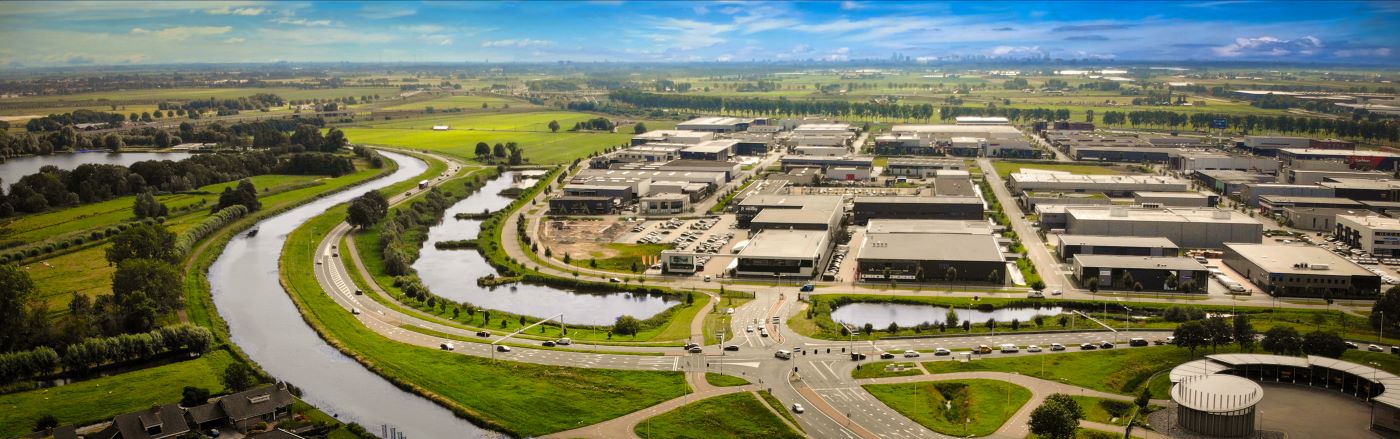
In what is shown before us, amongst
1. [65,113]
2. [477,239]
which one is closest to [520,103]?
[65,113]

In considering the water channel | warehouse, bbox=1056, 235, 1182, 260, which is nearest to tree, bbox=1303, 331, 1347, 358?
warehouse, bbox=1056, 235, 1182, 260

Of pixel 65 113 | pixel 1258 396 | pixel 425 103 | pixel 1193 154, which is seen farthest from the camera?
→ pixel 425 103

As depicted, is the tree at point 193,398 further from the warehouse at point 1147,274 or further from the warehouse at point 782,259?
the warehouse at point 1147,274

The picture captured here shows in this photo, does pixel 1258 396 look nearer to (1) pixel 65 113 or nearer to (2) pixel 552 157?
(2) pixel 552 157

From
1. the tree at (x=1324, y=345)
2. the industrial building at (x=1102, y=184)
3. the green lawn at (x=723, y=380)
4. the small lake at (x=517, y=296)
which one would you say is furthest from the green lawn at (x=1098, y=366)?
the industrial building at (x=1102, y=184)

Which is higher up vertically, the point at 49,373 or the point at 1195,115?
the point at 1195,115

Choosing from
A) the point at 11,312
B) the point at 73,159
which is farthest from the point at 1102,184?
the point at 73,159

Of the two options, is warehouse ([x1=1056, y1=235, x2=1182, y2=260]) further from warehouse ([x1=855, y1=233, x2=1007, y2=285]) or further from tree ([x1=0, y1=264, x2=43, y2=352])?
tree ([x1=0, y1=264, x2=43, y2=352])
